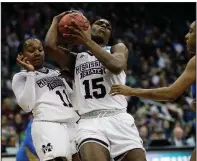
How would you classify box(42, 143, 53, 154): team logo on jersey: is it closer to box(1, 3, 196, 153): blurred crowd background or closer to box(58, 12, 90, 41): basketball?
box(58, 12, 90, 41): basketball

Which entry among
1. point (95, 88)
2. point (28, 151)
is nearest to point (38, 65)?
point (95, 88)

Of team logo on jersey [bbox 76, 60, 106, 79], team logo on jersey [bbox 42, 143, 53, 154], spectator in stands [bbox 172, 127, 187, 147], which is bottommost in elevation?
spectator in stands [bbox 172, 127, 187, 147]

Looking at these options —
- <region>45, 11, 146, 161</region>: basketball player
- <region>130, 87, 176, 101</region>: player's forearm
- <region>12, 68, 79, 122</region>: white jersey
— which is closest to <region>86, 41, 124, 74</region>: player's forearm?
<region>45, 11, 146, 161</region>: basketball player

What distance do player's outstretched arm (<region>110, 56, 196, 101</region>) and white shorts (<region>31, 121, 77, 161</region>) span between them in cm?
84

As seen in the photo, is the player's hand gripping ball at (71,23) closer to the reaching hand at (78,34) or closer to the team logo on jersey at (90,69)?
the reaching hand at (78,34)

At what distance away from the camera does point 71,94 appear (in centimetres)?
598

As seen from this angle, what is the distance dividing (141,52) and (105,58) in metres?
13.2

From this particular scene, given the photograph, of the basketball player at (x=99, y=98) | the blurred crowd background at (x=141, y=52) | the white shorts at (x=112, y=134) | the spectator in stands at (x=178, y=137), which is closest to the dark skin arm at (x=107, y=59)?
the basketball player at (x=99, y=98)

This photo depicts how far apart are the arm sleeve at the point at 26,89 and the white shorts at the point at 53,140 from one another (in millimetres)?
249

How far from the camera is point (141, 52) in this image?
18.4 meters

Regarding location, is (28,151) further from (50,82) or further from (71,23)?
(71,23)

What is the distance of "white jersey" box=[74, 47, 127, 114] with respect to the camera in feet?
18.1

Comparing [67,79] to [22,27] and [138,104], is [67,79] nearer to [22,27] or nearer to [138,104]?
[138,104]

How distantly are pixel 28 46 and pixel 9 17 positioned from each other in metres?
12.9
